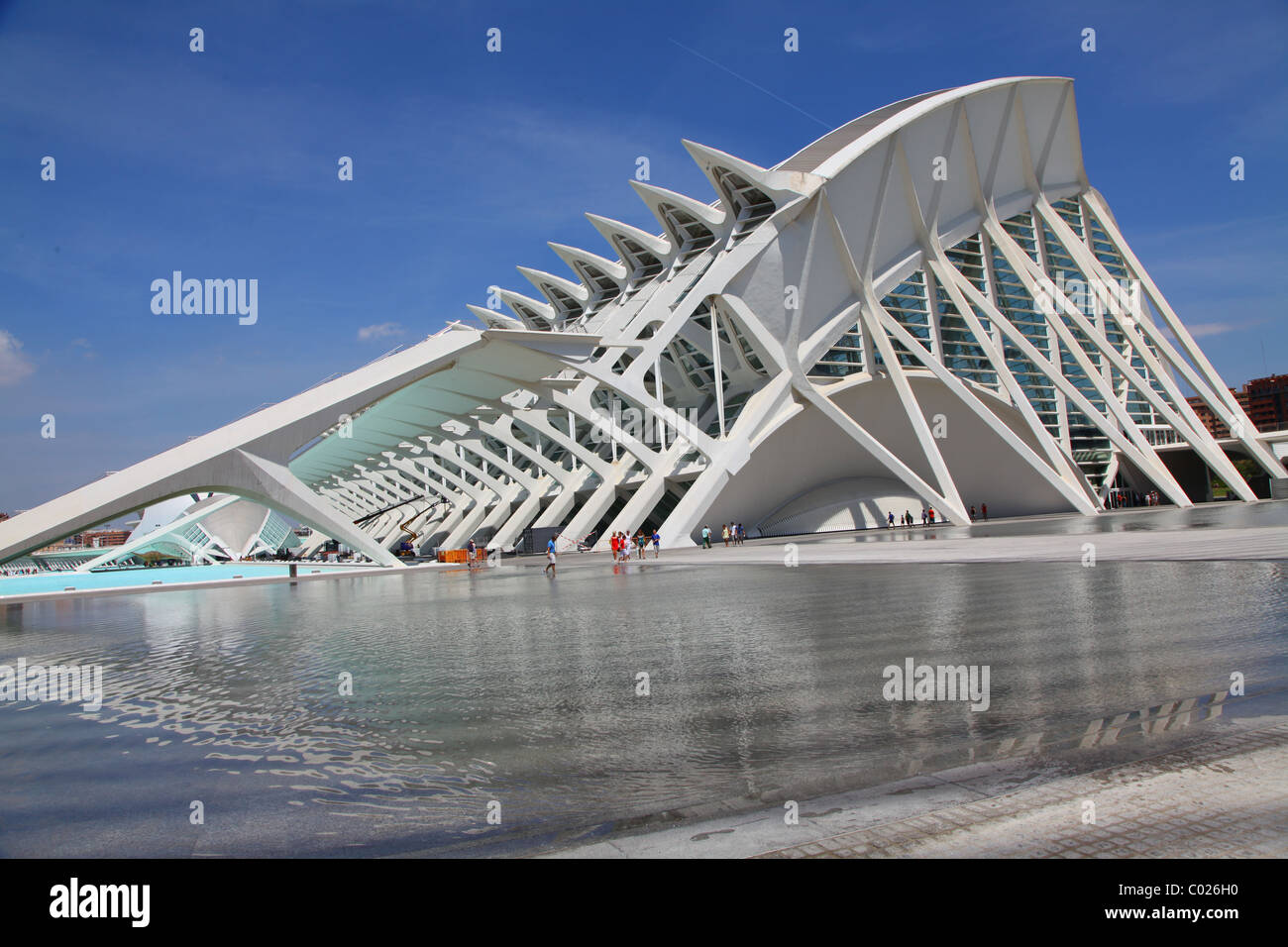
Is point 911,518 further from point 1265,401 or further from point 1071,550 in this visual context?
point 1265,401

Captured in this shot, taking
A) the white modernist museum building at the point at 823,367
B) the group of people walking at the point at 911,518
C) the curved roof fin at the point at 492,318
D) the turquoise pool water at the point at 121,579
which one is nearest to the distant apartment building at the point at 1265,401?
the white modernist museum building at the point at 823,367

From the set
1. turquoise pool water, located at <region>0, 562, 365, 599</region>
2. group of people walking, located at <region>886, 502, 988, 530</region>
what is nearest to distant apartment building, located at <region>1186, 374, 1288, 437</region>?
group of people walking, located at <region>886, 502, 988, 530</region>

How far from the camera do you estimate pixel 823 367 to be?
3312cm

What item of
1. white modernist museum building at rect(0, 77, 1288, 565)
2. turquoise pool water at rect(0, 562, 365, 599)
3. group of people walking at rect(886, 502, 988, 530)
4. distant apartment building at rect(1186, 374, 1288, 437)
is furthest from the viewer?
distant apartment building at rect(1186, 374, 1288, 437)

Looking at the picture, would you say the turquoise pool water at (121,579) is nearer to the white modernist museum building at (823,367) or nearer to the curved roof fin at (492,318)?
the white modernist museum building at (823,367)

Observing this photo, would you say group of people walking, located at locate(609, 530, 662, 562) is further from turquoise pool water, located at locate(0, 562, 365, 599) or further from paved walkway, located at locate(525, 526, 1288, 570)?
turquoise pool water, located at locate(0, 562, 365, 599)

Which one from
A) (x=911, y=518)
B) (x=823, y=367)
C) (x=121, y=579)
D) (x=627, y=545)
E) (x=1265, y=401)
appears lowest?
(x=121, y=579)

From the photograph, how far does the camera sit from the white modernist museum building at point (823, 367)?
86.6 feet

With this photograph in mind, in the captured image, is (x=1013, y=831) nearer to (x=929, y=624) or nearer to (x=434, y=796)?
(x=434, y=796)

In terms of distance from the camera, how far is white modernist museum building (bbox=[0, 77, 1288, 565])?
26391 millimetres

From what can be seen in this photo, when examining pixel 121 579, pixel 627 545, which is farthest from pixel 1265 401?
pixel 121 579

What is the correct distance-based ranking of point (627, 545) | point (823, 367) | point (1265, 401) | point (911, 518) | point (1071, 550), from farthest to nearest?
1. point (1265, 401)
2. point (911, 518)
3. point (823, 367)
4. point (627, 545)
5. point (1071, 550)
